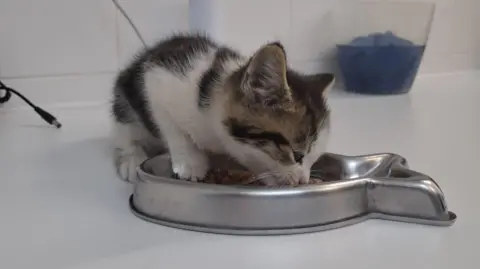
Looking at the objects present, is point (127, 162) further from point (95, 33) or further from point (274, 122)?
point (95, 33)

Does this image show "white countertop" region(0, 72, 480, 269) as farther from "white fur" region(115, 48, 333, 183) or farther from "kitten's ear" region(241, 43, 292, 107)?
"kitten's ear" region(241, 43, 292, 107)

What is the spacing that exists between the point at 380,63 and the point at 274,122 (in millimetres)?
951

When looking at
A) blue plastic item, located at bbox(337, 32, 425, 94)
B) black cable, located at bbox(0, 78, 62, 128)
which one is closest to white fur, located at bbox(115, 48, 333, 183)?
black cable, located at bbox(0, 78, 62, 128)

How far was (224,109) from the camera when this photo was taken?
33.8 inches

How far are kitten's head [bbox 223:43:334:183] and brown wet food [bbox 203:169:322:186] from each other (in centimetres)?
2

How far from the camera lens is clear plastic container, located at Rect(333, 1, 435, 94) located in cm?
170

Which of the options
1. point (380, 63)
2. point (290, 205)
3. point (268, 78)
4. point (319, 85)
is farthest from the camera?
point (380, 63)

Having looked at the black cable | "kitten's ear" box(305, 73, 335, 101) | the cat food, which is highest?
"kitten's ear" box(305, 73, 335, 101)

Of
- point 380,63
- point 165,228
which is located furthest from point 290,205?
point 380,63

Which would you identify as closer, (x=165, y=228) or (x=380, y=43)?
(x=165, y=228)

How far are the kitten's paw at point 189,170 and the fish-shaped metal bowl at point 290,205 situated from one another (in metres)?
0.11

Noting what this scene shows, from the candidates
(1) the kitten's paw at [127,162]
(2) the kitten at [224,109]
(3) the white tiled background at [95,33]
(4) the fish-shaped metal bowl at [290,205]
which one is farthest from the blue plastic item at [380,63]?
(4) the fish-shaped metal bowl at [290,205]

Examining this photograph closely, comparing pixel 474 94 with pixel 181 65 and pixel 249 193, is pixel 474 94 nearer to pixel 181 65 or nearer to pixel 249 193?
pixel 181 65

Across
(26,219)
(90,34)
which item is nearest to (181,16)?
(90,34)
